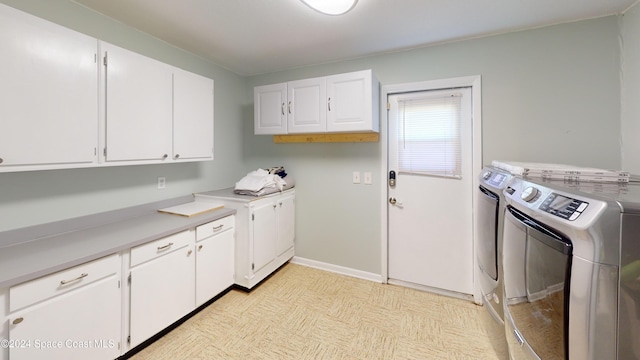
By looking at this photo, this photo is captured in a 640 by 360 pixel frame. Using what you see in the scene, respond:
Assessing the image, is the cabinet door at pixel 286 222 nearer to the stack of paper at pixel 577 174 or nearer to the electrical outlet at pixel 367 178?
the electrical outlet at pixel 367 178

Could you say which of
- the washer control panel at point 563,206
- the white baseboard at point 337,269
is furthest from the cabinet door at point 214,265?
the washer control panel at point 563,206

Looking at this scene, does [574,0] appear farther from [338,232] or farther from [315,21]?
[338,232]

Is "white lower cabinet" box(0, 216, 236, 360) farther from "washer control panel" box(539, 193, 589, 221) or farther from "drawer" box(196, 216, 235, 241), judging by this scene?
"washer control panel" box(539, 193, 589, 221)

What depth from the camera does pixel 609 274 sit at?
73cm

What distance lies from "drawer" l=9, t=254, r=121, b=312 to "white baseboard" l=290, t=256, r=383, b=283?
2.01 m

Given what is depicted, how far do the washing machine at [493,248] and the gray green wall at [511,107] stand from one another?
2.82 ft

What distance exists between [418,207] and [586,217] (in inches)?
74.6

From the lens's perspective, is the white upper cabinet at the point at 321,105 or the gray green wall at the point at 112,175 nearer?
the gray green wall at the point at 112,175

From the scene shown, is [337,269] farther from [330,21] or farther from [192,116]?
[330,21]

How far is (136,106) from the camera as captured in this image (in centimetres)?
188

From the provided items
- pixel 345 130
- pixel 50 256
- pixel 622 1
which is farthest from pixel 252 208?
pixel 622 1

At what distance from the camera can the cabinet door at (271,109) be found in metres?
2.79

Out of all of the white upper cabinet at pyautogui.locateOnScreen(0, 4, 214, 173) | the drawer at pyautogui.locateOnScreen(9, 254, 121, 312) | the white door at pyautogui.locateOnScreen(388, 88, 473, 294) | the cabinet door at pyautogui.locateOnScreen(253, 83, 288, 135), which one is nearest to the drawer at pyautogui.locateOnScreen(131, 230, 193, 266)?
the drawer at pyautogui.locateOnScreen(9, 254, 121, 312)

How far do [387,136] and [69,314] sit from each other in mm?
2766
